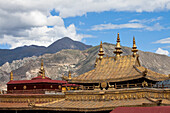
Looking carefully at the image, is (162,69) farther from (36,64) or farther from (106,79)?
(106,79)

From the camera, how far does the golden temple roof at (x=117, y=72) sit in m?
28.1

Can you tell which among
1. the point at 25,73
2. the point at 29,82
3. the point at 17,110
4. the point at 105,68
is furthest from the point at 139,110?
the point at 25,73

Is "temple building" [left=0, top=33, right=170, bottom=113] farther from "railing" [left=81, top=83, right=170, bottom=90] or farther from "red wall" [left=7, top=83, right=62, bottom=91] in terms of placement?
"red wall" [left=7, top=83, right=62, bottom=91]

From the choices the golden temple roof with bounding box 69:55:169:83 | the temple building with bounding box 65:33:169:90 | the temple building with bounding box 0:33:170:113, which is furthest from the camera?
the golden temple roof with bounding box 69:55:169:83

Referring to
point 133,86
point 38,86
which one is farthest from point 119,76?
point 38,86

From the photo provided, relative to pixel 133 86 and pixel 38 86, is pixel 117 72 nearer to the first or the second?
pixel 133 86

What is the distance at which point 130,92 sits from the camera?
85.9 ft

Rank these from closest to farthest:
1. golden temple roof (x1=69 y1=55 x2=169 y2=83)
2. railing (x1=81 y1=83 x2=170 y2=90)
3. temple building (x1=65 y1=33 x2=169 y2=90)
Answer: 1. railing (x1=81 y1=83 x2=170 y2=90)
2. temple building (x1=65 y1=33 x2=169 y2=90)
3. golden temple roof (x1=69 y1=55 x2=169 y2=83)

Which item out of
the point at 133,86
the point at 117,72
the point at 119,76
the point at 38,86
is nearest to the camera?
the point at 133,86

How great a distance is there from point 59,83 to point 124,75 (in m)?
20.8

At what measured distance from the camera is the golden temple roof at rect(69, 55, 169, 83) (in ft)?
92.1

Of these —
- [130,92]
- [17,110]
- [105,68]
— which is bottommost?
[17,110]

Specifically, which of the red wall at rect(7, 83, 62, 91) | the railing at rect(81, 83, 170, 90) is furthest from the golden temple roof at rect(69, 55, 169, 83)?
the red wall at rect(7, 83, 62, 91)

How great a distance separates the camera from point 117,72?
29891 mm
